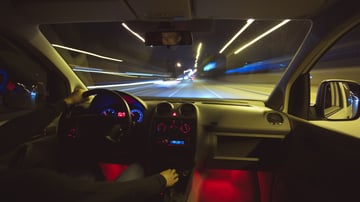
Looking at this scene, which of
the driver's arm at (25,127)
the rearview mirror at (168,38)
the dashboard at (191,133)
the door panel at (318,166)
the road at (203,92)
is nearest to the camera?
the door panel at (318,166)

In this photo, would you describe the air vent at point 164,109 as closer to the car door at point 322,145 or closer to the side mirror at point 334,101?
the car door at point 322,145

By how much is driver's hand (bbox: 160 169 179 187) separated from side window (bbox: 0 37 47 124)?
6.45 ft

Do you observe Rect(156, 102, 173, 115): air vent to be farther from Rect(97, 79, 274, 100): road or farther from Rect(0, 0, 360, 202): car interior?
Rect(97, 79, 274, 100): road

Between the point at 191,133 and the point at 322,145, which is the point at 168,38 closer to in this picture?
the point at 191,133

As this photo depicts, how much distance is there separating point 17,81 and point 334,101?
3587 millimetres

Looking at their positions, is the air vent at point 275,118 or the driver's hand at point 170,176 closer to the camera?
the driver's hand at point 170,176

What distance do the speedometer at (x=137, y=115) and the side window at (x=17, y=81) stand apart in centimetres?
134

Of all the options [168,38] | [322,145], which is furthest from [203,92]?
[322,145]

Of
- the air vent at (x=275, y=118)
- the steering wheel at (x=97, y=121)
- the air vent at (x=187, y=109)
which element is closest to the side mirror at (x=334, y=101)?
the air vent at (x=275, y=118)

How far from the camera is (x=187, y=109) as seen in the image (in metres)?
2.93

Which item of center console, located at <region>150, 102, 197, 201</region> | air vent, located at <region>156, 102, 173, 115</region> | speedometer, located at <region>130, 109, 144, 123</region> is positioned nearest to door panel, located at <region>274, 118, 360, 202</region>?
center console, located at <region>150, 102, 197, 201</region>

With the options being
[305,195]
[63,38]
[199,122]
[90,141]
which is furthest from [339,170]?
[63,38]

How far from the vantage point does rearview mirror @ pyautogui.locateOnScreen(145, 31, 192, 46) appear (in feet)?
10.1

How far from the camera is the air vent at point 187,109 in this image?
2.90 m
